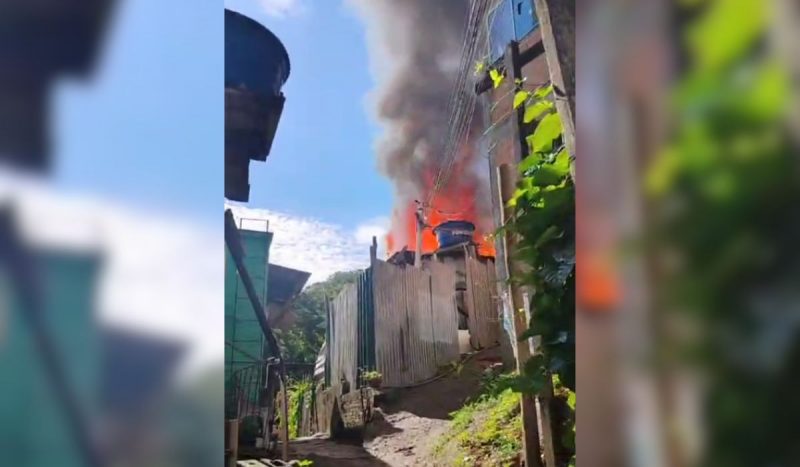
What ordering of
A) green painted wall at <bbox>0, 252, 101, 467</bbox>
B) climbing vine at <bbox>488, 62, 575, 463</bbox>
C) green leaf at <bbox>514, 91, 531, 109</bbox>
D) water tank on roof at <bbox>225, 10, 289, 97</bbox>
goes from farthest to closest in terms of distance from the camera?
green leaf at <bbox>514, 91, 531, 109</bbox> → water tank on roof at <bbox>225, 10, 289, 97</bbox> → climbing vine at <bbox>488, 62, 575, 463</bbox> → green painted wall at <bbox>0, 252, 101, 467</bbox>

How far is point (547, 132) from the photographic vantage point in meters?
1.39

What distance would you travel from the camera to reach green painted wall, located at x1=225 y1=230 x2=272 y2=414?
138 centimetres

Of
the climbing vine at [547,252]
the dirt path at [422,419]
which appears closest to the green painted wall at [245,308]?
the dirt path at [422,419]

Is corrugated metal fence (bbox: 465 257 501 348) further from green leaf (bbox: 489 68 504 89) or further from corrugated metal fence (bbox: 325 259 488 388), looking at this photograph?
green leaf (bbox: 489 68 504 89)

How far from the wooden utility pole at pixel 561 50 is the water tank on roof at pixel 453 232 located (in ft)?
1.39

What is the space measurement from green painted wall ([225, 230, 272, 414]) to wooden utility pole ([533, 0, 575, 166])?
0.76 meters

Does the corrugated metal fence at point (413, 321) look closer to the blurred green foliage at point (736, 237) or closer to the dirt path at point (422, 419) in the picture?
the dirt path at point (422, 419)

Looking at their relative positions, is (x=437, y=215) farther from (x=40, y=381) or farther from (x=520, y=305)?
(x=40, y=381)

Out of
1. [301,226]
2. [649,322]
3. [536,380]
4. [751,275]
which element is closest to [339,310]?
[301,226]

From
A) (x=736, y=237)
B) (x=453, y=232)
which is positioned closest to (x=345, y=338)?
(x=453, y=232)

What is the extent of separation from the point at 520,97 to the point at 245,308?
2.85ft

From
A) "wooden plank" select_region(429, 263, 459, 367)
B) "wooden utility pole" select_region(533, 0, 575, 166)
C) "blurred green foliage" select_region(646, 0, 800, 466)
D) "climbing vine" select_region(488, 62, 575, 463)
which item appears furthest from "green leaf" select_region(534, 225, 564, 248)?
"blurred green foliage" select_region(646, 0, 800, 466)

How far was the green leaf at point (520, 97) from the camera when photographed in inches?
61.8

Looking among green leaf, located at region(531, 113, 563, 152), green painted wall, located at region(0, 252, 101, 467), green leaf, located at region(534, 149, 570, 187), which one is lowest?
green painted wall, located at region(0, 252, 101, 467)
